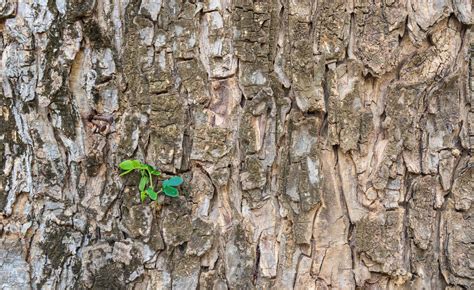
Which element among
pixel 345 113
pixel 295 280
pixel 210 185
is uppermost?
pixel 345 113

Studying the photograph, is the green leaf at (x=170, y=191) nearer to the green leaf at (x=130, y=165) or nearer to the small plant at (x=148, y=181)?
the small plant at (x=148, y=181)

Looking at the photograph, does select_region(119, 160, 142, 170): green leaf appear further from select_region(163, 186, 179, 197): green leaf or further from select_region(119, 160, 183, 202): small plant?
select_region(163, 186, 179, 197): green leaf

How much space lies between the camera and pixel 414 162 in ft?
4.86

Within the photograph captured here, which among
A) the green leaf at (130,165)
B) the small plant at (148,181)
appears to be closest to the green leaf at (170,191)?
the small plant at (148,181)

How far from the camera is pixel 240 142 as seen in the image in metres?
1.47

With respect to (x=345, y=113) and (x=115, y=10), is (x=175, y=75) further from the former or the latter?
(x=345, y=113)

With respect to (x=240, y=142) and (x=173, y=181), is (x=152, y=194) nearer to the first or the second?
(x=173, y=181)

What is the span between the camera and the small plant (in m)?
1.46

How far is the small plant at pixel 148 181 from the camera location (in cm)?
146

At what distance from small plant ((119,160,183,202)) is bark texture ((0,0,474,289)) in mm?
32

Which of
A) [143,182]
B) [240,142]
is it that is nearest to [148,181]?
[143,182]

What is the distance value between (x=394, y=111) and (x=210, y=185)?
62 cm

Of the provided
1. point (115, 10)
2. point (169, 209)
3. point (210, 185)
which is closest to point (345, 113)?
point (210, 185)

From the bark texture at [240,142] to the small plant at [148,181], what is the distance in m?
0.03
